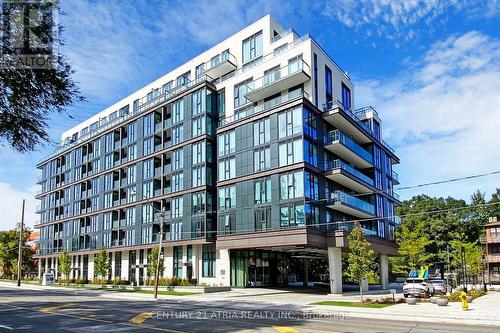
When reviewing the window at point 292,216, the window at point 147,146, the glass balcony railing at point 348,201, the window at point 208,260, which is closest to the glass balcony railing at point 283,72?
the glass balcony railing at point 348,201

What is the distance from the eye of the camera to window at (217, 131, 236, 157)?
1982 inches

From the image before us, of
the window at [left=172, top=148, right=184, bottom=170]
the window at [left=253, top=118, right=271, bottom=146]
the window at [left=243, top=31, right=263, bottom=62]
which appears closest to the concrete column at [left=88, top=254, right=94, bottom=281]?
the window at [left=172, top=148, right=184, bottom=170]

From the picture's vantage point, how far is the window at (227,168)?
163ft

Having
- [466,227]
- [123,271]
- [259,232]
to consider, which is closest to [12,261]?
[123,271]

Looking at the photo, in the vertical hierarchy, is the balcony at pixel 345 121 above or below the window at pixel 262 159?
above

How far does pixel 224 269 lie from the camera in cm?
5006

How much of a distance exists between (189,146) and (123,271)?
2212cm

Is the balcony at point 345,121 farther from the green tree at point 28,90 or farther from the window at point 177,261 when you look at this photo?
the green tree at point 28,90

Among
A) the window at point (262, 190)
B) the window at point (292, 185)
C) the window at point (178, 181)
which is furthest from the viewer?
the window at point (178, 181)

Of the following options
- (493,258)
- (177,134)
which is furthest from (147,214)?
(493,258)

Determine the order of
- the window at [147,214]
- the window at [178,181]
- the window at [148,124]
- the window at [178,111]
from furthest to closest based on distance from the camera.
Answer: the window at [148,124] → the window at [147,214] → the window at [178,111] → the window at [178,181]

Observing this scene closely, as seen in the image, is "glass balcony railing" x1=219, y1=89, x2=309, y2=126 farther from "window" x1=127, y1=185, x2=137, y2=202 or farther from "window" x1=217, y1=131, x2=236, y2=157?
"window" x1=127, y1=185, x2=137, y2=202

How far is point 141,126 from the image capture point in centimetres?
6425

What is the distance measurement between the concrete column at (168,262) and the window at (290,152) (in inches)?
829
